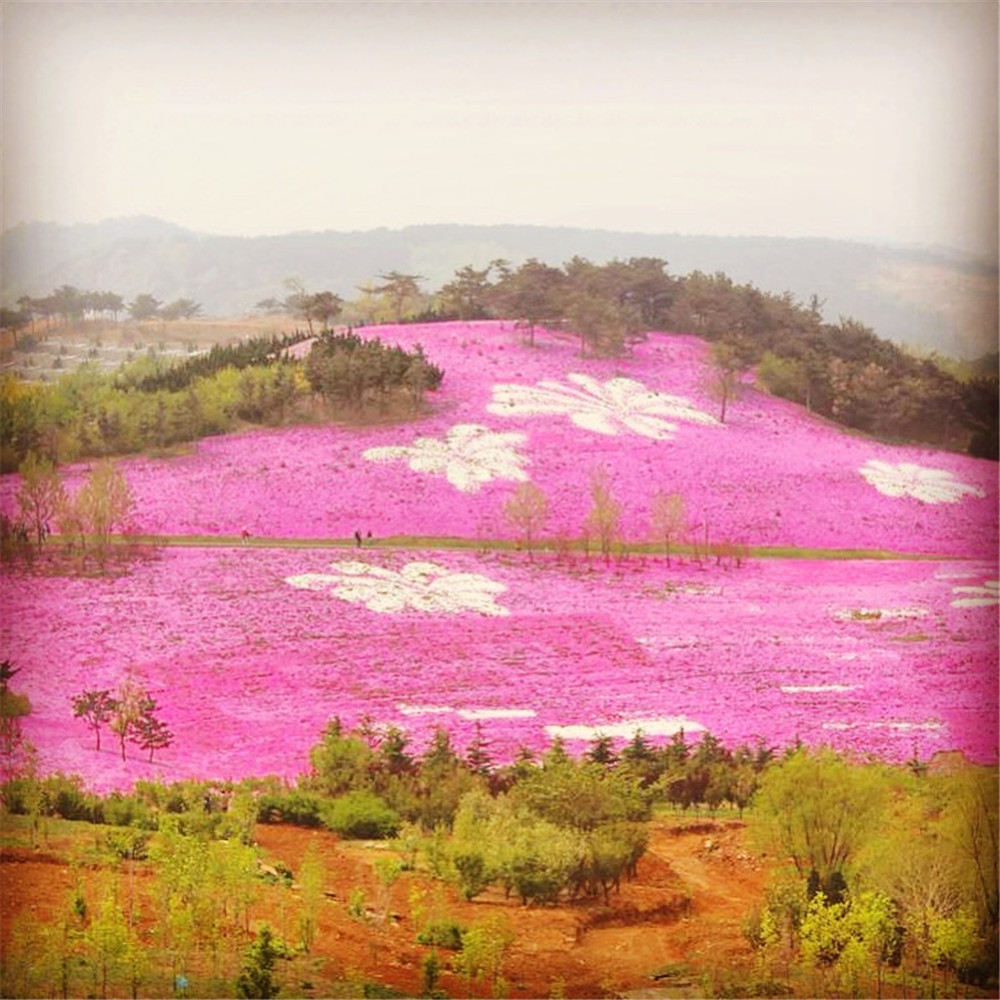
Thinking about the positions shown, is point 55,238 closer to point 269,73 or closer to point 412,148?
point 269,73

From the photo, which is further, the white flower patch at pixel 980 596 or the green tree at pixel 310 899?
the white flower patch at pixel 980 596

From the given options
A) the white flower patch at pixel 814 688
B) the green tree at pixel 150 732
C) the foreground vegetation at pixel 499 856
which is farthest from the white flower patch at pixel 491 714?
the green tree at pixel 150 732

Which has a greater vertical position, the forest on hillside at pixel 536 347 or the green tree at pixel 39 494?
the forest on hillside at pixel 536 347

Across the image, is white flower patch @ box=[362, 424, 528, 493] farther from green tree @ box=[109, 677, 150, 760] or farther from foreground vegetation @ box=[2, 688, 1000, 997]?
green tree @ box=[109, 677, 150, 760]

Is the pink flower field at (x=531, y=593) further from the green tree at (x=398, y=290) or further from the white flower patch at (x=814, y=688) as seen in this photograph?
the green tree at (x=398, y=290)

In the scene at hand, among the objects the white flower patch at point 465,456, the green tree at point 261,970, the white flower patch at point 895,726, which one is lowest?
the green tree at point 261,970

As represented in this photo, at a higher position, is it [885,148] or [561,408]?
[885,148]

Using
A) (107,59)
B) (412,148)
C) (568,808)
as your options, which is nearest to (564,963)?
(568,808)
